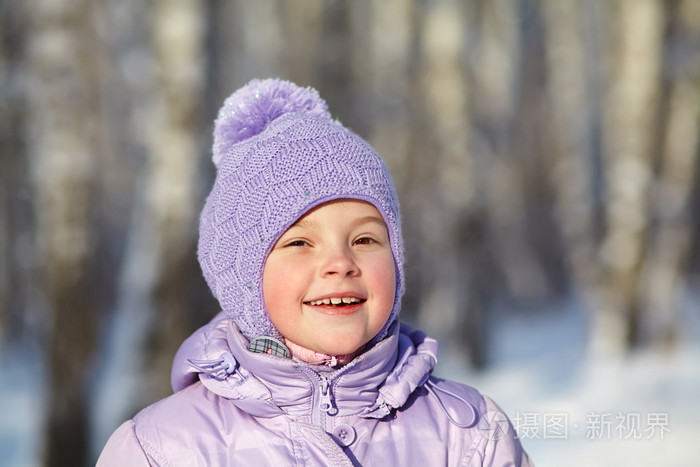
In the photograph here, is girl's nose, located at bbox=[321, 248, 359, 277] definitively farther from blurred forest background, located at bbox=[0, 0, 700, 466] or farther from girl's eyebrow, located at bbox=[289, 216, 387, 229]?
blurred forest background, located at bbox=[0, 0, 700, 466]

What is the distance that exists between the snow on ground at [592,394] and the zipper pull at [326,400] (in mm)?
1712

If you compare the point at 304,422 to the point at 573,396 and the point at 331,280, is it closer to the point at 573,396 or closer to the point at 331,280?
the point at 331,280

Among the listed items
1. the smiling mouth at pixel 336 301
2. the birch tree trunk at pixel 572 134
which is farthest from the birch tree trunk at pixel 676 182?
the smiling mouth at pixel 336 301

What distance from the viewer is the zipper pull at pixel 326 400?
1600 millimetres

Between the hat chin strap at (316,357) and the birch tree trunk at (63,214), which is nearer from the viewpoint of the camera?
the hat chin strap at (316,357)

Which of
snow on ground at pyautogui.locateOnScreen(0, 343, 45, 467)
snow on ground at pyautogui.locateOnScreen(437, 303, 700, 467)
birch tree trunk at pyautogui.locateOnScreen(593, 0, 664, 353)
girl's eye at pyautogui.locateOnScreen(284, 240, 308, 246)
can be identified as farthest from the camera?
birch tree trunk at pyautogui.locateOnScreen(593, 0, 664, 353)

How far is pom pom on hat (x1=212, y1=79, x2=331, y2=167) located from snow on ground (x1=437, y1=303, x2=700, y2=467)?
1.84m

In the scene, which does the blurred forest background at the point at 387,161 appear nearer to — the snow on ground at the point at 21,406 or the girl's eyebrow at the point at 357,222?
the snow on ground at the point at 21,406

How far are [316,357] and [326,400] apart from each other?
0.36ft

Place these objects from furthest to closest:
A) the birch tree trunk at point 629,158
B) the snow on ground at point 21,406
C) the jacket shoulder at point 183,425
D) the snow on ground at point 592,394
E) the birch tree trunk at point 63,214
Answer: the birch tree trunk at point 629,158
the snow on ground at point 21,406
the snow on ground at point 592,394
the birch tree trunk at point 63,214
the jacket shoulder at point 183,425

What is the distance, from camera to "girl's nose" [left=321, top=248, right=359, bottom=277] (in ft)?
5.17

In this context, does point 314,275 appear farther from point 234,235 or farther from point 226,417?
point 226,417

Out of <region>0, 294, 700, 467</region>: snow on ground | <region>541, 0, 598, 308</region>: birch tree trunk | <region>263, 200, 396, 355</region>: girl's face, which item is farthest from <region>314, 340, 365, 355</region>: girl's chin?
<region>541, 0, 598, 308</region>: birch tree trunk

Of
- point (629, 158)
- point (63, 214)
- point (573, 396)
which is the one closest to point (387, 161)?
point (629, 158)
